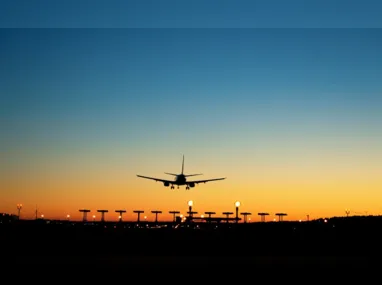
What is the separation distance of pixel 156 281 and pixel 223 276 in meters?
3.84

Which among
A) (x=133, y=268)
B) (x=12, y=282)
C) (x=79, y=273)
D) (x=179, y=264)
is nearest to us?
(x=12, y=282)

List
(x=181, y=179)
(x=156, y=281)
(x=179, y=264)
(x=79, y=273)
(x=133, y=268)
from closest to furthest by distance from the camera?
(x=156, y=281) < (x=79, y=273) < (x=133, y=268) < (x=179, y=264) < (x=181, y=179)

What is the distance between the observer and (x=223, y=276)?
22062mm

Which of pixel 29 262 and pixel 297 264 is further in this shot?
pixel 297 264

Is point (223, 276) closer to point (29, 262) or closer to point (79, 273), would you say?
point (79, 273)

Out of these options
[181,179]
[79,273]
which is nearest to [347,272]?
[79,273]

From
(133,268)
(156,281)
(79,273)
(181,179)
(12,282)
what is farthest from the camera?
(181,179)

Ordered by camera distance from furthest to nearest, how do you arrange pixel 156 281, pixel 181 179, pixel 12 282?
pixel 181 179, pixel 156 281, pixel 12 282

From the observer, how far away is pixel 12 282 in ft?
61.7

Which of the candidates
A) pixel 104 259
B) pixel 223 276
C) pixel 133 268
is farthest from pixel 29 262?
pixel 223 276

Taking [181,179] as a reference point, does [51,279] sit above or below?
below

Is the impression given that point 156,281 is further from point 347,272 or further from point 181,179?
point 181,179

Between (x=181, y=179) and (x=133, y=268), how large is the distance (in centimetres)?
9031

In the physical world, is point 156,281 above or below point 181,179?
below
